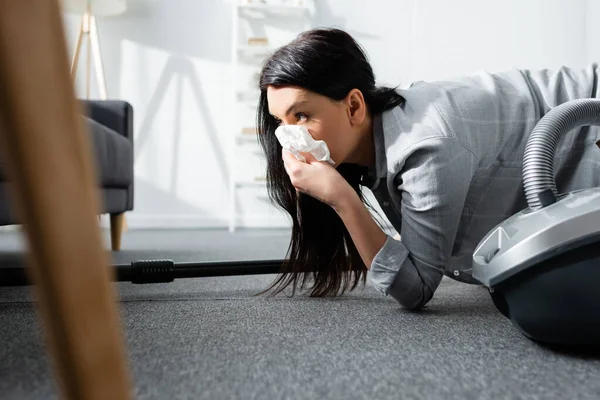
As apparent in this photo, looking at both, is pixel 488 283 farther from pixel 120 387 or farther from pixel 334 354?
pixel 120 387

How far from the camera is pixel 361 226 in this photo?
0.70 metres

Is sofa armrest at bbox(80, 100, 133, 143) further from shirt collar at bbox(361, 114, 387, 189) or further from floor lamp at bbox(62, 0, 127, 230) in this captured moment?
shirt collar at bbox(361, 114, 387, 189)

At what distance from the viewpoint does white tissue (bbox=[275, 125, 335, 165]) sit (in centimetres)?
73

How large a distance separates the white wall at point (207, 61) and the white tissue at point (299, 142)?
189 cm

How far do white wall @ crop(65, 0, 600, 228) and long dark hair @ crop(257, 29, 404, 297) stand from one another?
1747 millimetres

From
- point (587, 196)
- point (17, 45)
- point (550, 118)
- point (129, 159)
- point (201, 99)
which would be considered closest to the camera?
point (17, 45)

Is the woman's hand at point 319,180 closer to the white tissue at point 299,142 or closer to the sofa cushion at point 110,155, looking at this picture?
the white tissue at point 299,142

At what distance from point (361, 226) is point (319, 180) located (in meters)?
0.08

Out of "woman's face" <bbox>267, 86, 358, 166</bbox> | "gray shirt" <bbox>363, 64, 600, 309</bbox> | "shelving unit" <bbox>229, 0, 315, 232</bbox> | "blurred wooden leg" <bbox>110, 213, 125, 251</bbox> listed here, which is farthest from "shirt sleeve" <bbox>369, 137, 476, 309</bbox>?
"shelving unit" <bbox>229, 0, 315, 232</bbox>

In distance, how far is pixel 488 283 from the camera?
1.67ft

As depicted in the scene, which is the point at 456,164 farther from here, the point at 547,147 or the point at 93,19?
the point at 93,19

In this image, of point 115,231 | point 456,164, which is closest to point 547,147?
point 456,164

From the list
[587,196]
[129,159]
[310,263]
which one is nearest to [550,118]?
[587,196]

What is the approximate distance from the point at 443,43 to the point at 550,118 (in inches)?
94.4
